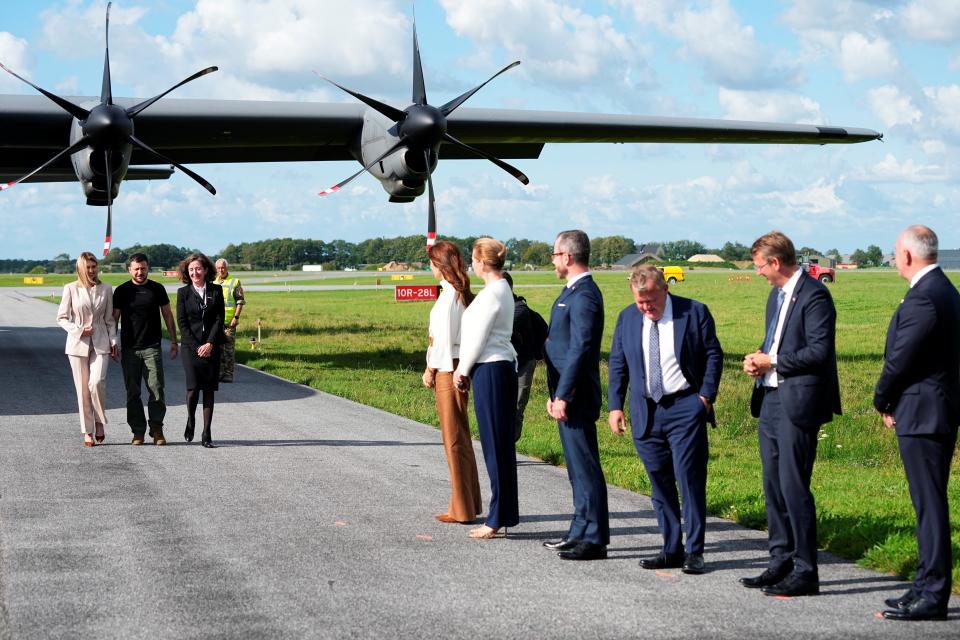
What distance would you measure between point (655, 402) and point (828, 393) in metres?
0.96

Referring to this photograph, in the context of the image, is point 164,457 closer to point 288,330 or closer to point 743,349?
point 743,349

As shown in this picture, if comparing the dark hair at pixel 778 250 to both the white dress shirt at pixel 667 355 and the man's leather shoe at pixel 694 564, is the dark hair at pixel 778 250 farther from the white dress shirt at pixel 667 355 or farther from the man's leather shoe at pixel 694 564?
the man's leather shoe at pixel 694 564

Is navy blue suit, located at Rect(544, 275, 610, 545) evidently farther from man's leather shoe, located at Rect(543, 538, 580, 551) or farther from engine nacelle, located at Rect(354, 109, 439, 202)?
engine nacelle, located at Rect(354, 109, 439, 202)

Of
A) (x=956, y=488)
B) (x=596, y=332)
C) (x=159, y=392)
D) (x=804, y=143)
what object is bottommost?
(x=956, y=488)

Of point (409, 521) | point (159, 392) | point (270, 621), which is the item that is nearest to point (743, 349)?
point (159, 392)

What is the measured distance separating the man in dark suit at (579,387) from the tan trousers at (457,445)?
845 millimetres

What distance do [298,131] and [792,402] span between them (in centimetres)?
1345

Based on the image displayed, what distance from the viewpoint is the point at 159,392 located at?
32.3ft

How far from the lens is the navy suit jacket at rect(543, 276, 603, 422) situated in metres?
5.78

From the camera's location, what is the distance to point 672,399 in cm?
554

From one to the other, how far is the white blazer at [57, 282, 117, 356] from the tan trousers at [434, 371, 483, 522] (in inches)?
183

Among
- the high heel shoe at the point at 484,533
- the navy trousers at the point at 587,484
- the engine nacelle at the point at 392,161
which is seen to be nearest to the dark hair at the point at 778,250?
the navy trousers at the point at 587,484

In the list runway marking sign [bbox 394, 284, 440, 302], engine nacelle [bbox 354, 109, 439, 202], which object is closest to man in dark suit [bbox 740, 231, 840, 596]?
runway marking sign [bbox 394, 284, 440, 302]

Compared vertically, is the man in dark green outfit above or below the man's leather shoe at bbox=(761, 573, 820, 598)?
above
